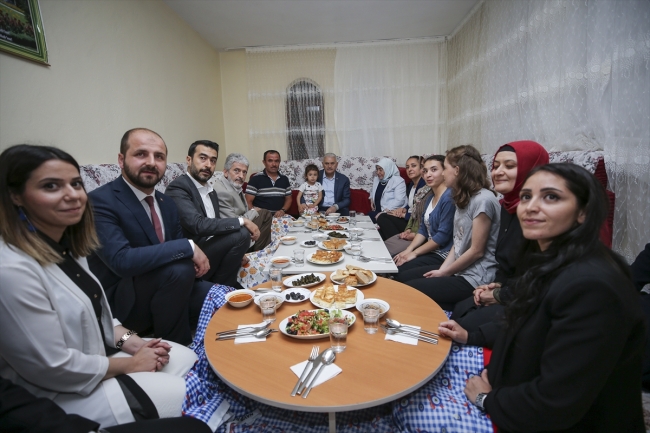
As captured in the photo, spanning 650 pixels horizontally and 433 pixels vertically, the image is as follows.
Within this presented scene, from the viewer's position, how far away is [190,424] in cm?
98

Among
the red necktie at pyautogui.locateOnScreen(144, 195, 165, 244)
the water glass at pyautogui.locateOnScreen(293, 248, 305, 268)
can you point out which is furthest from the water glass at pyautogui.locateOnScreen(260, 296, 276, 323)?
the red necktie at pyautogui.locateOnScreen(144, 195, 165, 244)

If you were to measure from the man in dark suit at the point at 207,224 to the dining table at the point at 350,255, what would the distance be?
0.40 metres

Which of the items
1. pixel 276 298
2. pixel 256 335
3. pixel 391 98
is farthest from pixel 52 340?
pixel 391 98

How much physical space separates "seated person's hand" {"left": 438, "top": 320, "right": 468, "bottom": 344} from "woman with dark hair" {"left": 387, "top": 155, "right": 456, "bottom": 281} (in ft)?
3.85

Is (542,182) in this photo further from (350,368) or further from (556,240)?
(350,368)

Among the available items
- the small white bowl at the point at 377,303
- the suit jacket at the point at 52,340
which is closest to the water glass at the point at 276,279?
the small white bowl at the point at 377,303

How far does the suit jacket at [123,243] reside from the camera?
173cm

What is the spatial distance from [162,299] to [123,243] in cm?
39

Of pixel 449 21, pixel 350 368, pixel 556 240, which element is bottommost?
pixel 350 368

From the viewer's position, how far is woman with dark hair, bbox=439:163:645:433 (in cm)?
78

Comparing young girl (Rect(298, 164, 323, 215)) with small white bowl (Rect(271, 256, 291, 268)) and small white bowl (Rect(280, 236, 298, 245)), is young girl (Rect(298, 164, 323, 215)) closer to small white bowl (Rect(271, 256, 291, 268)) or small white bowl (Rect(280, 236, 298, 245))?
small white bowl (Rect(280, 236, 298, 245))

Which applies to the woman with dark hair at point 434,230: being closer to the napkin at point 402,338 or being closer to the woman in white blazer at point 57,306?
the napkin at point 402,338

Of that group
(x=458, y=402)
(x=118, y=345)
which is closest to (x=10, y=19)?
(x=118, y=345)

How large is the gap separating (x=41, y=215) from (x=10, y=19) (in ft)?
6.41
